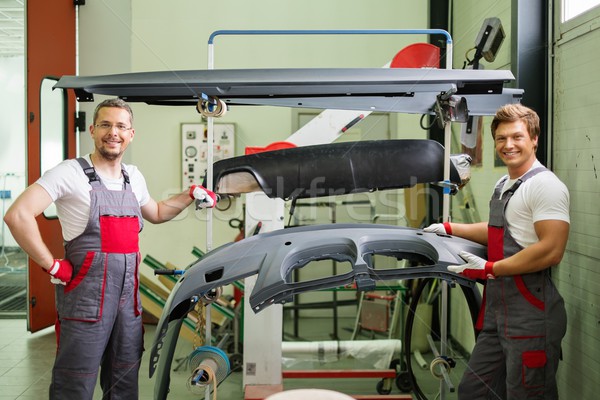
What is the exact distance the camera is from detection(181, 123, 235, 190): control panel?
17.1 feet

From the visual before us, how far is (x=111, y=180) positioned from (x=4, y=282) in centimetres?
589

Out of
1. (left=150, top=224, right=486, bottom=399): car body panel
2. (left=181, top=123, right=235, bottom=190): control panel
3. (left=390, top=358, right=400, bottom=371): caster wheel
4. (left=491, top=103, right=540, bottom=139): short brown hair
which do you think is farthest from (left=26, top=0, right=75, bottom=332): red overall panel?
(left=491, top=103, right=540, bottom=139): short brown hair

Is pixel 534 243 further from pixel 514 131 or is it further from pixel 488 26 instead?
pixel 488 26

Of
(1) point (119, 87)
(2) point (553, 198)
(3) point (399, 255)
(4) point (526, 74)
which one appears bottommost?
(3) point (399, 255)

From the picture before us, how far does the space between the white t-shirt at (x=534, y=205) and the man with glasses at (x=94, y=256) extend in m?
1.30

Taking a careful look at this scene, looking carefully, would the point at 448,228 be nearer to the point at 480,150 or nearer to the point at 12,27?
the point at 480,150

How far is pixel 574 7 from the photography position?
2.56 meters

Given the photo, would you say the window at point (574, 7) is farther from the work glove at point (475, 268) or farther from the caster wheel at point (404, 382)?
the caster wheel at point (404, 382)

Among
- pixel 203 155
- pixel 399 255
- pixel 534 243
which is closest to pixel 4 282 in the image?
pixel 203 155

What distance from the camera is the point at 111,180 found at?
2.29m

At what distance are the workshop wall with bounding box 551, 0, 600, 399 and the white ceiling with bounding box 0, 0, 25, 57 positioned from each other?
5.74m

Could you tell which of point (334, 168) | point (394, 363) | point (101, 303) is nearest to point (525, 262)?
point (334, 168)

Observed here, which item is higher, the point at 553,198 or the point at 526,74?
the point at 526,74

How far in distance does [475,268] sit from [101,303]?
1.54 metres
